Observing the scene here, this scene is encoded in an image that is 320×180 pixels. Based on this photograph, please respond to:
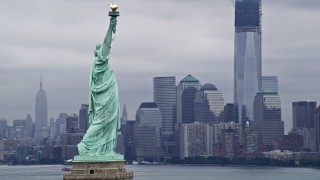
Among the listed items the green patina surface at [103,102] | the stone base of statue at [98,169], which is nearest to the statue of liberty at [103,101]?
the green patina surface at [103,102]

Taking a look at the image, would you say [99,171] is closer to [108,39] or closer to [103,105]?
[103,105]

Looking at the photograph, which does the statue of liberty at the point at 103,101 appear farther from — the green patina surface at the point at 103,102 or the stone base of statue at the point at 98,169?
the stone base of statue at the point at 98,169

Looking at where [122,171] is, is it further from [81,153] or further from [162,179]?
[162,179]

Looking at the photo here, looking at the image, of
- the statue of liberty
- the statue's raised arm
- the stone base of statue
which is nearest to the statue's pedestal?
the stone base of statue

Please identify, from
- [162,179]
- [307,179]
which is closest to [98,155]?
[162,179]

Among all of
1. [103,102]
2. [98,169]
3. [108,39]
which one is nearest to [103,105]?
[103,102]

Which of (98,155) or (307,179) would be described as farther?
(307,179)

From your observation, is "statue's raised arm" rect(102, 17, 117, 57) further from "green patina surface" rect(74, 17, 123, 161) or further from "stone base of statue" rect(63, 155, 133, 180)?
"stone base of statue" rect(63, 155, 133, 180)

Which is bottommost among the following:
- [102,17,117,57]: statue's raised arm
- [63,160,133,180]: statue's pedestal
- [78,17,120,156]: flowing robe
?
[63,160,133,180]: statue's pedestal
